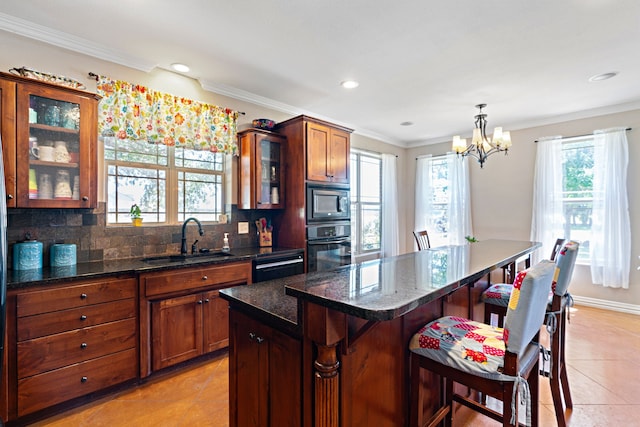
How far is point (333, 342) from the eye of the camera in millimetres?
1043

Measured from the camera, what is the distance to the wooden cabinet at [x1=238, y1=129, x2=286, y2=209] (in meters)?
3.33

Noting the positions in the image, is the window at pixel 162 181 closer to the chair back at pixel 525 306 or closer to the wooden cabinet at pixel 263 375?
the wooden cabinet at pixel 263 375

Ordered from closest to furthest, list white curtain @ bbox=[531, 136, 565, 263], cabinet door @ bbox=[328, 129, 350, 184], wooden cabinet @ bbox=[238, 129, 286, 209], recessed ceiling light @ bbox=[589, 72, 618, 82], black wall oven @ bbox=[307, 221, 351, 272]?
recessed ceiling light @ bbox=[589, 72, 618, 82]
wooden cabinet @ bbox=[238, 129, 286, 209]
black wall oven @ bbox=[307, 221, 351, 272]
cabinet door @ bbox=[328, 129, 350, 184]
white curtain @ bbox=[531, 136, 565, 263]

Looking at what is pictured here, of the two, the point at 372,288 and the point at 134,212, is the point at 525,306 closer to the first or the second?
the point at 372,288

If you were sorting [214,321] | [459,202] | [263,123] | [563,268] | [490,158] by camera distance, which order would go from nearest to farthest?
[563,268] → [214,321] → [263,123] → [490,158] → [459,202]

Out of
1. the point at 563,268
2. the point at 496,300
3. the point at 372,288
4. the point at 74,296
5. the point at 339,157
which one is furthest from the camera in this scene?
the point at 339,157

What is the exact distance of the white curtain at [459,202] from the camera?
513cm

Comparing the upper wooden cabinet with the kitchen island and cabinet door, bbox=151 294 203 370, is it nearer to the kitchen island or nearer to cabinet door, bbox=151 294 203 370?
cabinet door, bbox=151 294 203 370

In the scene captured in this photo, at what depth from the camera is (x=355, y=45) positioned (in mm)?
2500

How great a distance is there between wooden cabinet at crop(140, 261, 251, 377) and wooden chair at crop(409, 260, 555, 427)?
1.78m

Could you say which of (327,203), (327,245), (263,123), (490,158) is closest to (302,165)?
(327,203)

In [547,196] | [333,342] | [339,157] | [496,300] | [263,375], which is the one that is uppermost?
[339,157]

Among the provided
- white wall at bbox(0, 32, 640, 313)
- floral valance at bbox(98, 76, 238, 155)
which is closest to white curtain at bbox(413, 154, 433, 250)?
white wall at bbox(0, 32, 640, 313)

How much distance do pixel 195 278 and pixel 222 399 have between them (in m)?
0.92
